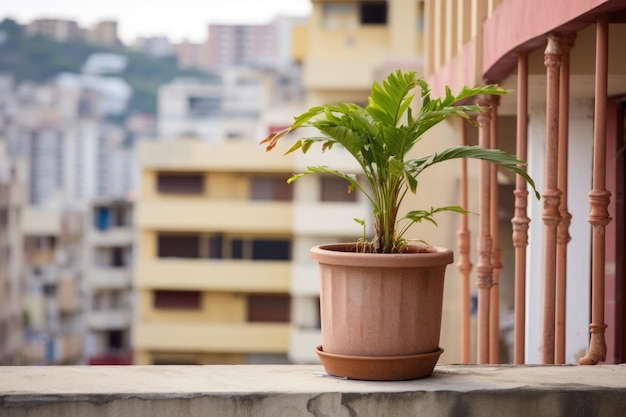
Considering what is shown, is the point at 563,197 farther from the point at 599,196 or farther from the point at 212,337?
the point at 212,337

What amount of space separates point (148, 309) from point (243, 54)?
134 metres

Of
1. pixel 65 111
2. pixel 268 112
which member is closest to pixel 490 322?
pixel 268 112

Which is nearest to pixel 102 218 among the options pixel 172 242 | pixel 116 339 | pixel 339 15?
pixel 116 339

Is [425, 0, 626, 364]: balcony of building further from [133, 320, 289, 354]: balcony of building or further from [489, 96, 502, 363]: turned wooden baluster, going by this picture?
[133, 320, 289, 354]: balcony of building

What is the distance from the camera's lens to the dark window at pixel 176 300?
38.7 meters

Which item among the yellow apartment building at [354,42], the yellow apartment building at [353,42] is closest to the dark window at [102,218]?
the yellow apartment building at [354,42]

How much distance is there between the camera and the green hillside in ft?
411

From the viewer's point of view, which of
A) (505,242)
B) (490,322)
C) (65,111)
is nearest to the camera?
(490,322)

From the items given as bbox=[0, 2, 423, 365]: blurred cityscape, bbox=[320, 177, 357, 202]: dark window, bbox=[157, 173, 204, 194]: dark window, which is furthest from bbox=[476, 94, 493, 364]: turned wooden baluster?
bbox=[157, 173, 204, 194]: dark window

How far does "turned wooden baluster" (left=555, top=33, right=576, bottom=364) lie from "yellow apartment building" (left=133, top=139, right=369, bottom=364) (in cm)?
3281

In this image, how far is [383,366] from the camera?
136 inches

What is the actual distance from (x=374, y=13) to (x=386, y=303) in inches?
1436

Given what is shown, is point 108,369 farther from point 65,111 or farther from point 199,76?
point 199,76

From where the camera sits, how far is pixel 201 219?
127ft
